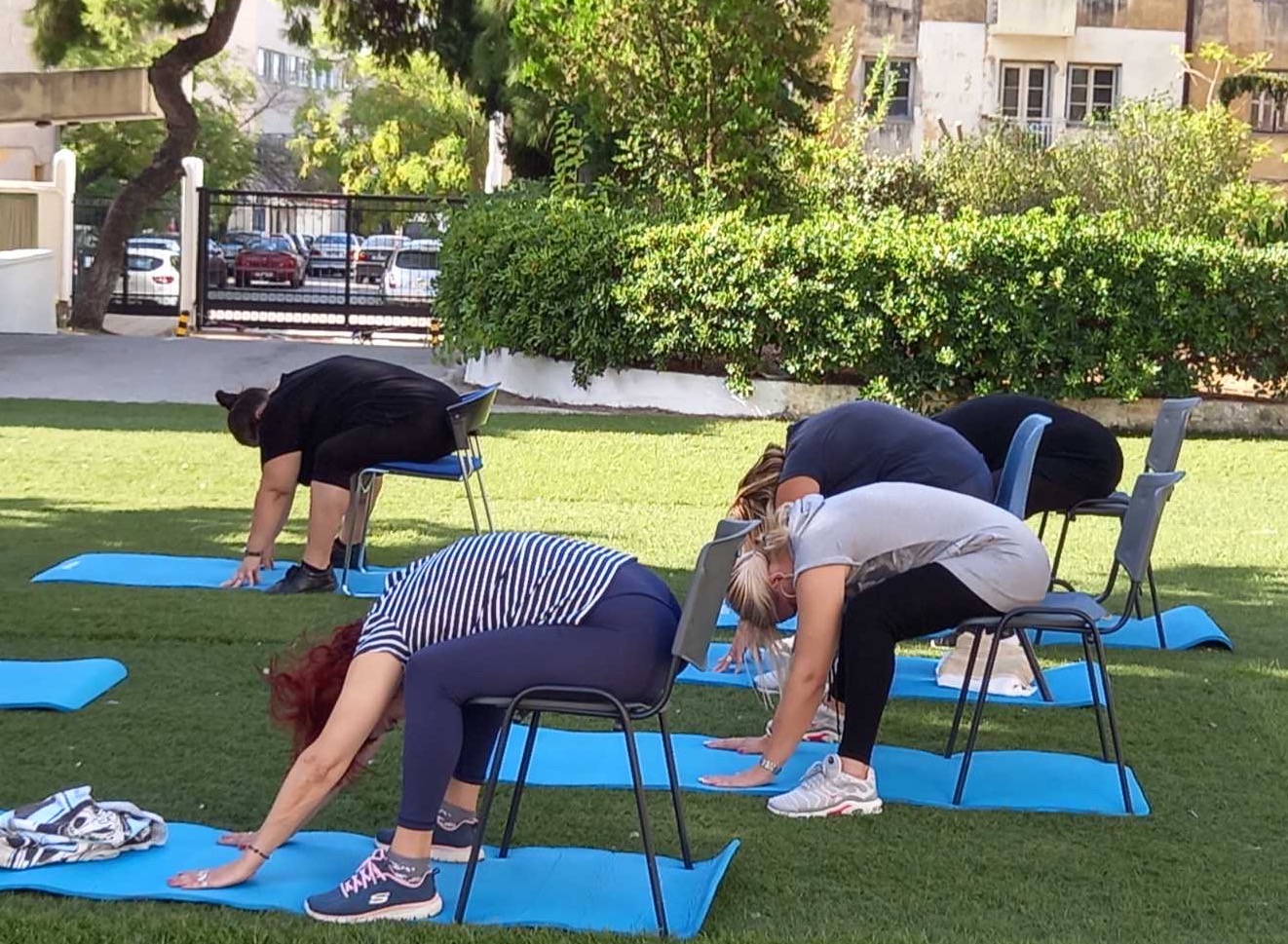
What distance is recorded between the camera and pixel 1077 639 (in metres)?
7.70

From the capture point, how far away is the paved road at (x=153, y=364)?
16.8 m

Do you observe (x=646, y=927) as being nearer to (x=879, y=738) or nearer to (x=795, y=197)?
(x=879, y=738)

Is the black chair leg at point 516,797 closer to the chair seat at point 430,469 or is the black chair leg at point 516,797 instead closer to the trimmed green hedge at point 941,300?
the chair seat at point 430,469

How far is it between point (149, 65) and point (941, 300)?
14.4 m

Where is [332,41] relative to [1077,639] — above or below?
above

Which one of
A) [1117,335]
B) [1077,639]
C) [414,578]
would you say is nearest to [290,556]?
[1077,639]

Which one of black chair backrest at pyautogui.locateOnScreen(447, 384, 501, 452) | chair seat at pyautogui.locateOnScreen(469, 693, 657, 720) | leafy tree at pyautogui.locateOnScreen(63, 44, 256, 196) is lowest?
chair seat at pyautogui.locateOnScreen(469, 693, 657, 720)

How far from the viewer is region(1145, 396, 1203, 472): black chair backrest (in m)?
7.62

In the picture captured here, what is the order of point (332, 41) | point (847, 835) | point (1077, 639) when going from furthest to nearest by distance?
1. point (332, 41)
2. point (1077, 639)
3. point (847, 835)

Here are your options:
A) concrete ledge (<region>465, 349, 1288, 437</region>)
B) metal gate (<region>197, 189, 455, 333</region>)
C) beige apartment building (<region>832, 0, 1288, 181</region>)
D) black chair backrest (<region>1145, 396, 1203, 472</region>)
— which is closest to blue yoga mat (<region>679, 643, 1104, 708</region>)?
black chair backrest (<region>1145, 396, 1203, 472</region>)

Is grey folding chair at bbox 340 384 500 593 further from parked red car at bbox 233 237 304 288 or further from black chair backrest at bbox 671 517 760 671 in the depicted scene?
parked red car at bbox 233 237 304 288

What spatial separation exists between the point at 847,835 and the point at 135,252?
25.1 metres

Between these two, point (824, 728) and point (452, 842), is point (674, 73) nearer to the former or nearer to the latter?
point (824, 728)

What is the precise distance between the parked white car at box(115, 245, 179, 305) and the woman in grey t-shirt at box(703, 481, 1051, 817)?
22067mm
